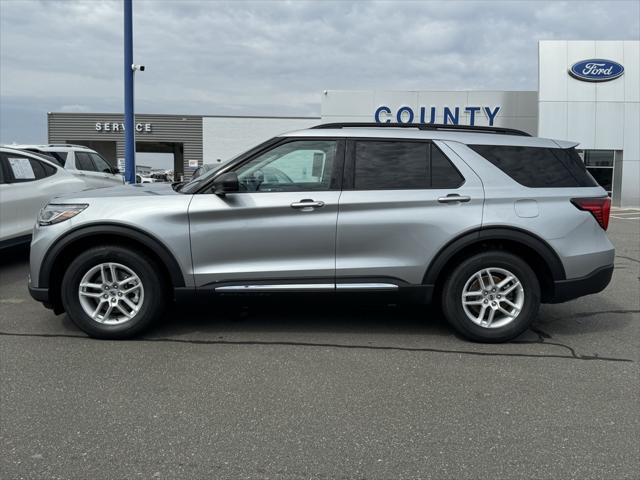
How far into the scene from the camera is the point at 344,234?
457 centimetres

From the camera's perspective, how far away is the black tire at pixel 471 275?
4641 millimetres

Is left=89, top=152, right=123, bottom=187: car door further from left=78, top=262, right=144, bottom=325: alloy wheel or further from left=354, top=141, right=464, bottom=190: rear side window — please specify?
left=354, top=141, right=464, bottom=190: rear side window

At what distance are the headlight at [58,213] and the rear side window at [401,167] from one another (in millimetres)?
2277

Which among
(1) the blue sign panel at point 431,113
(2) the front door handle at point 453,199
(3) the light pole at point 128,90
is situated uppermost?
(1) the blue sign panel at point 431,113

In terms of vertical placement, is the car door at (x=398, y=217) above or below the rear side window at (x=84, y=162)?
below

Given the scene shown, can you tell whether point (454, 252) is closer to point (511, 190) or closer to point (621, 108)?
point (511, 190)

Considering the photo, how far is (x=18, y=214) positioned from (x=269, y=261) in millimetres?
4873

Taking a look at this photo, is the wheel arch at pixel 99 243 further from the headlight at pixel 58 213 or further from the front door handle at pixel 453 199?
the front door handle at pixel 453 199

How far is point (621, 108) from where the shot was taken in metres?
23.1

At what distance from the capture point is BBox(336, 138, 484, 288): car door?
4.58 meters

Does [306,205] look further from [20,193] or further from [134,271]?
[20,193]

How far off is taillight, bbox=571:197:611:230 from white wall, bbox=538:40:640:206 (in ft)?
65.5

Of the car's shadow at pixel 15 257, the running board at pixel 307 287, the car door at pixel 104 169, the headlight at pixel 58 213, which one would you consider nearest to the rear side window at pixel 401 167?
the running board at pixel 307 287

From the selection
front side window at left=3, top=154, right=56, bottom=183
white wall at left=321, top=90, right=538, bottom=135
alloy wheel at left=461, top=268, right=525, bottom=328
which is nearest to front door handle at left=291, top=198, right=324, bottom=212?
alloy wheel at left=461, top=268, right=525, bottom=328
